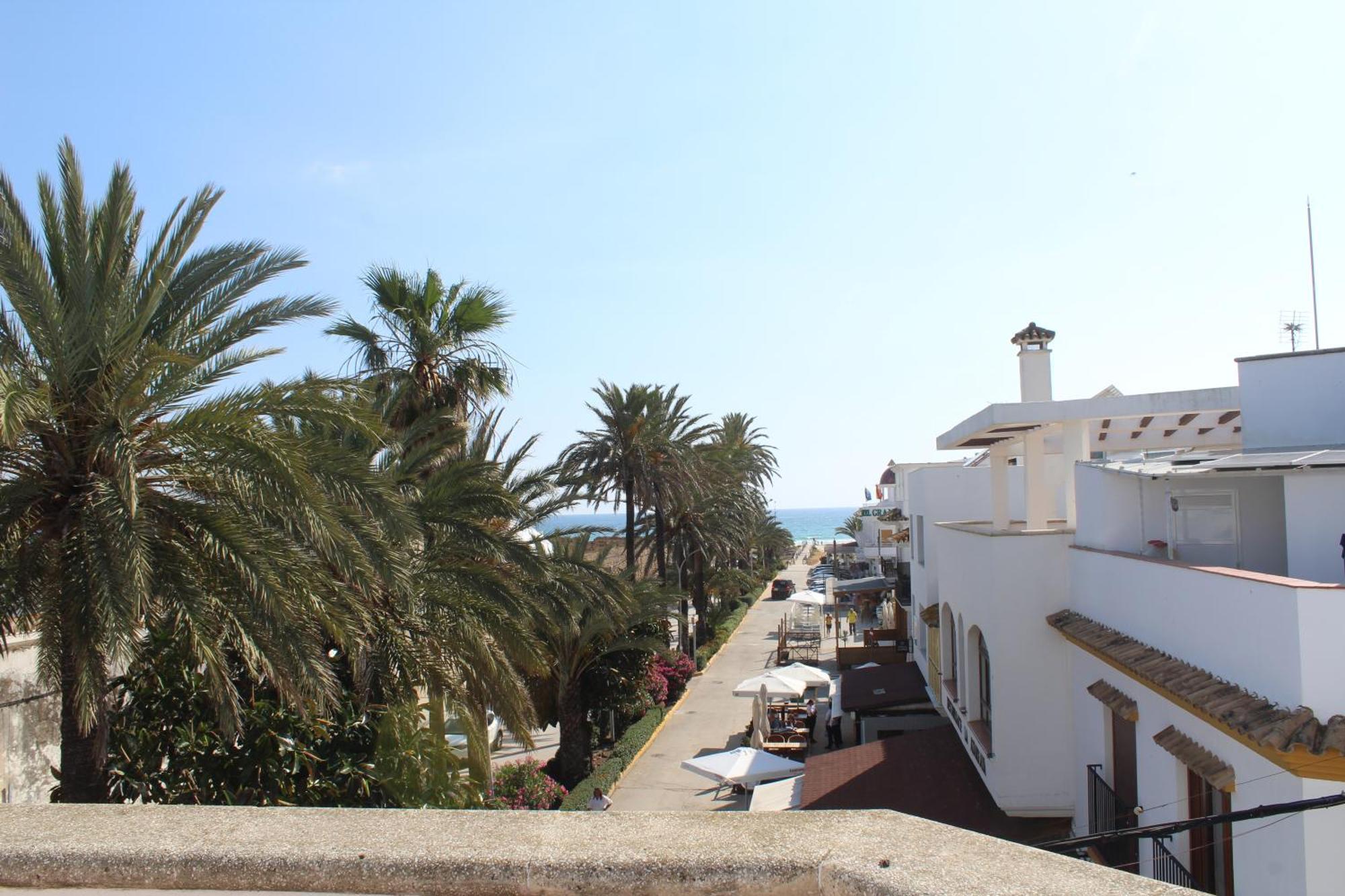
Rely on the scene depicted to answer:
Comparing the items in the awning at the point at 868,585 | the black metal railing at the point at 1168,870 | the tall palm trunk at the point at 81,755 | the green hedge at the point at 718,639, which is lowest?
the green hedge at the point at 718,639

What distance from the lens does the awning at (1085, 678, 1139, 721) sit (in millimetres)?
8969

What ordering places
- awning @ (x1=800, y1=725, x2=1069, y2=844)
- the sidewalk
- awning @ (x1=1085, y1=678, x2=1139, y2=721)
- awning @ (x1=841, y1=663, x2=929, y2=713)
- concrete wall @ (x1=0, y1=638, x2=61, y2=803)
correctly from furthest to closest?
awning @ (x1=841, y1=663, x2=929, y2=713) < the sidewalk < awning @ (x1=800, y1=725, x2=1069, y2=844) < concrete wall @ (x1=0, y1=638, x2=61, y2=803) < awning @ (x1=1085, y1=678, x2=1139, y2=721)

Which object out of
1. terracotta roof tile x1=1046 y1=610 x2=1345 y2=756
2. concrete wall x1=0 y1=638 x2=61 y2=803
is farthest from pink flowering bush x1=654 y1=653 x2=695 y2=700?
terracotta roof tile x1=1046 y1=610 x2=1345 y2=756

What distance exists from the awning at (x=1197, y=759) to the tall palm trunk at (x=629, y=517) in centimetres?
1947

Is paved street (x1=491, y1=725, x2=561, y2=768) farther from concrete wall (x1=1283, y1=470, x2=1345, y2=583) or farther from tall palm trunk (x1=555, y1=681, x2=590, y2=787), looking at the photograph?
concrete wall (x1=1283, y1=470, x2=1345, y2=583)

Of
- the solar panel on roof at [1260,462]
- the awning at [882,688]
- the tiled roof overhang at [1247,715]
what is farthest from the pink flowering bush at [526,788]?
the solar panel on roof at [1260,462]

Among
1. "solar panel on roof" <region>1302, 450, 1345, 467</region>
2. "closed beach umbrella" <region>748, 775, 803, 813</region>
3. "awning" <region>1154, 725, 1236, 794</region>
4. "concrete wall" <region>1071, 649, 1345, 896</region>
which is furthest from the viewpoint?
"closed beach umbrella" <region>748, 775, 803, 813</region>

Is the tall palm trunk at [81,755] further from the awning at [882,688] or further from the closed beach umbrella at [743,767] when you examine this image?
the awning at [882,688]

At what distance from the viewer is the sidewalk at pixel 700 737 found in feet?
61.5

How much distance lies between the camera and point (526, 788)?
16.2m

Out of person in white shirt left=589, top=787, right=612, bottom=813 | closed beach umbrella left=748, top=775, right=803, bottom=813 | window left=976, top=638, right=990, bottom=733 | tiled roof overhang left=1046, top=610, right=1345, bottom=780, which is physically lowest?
person in white shirt left=589, top=787, right=612, bottom=813

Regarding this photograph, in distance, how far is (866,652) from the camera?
2839 centimetres

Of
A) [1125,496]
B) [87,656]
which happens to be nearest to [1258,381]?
[1125,496]

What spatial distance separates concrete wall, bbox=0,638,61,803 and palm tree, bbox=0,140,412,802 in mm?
3873
